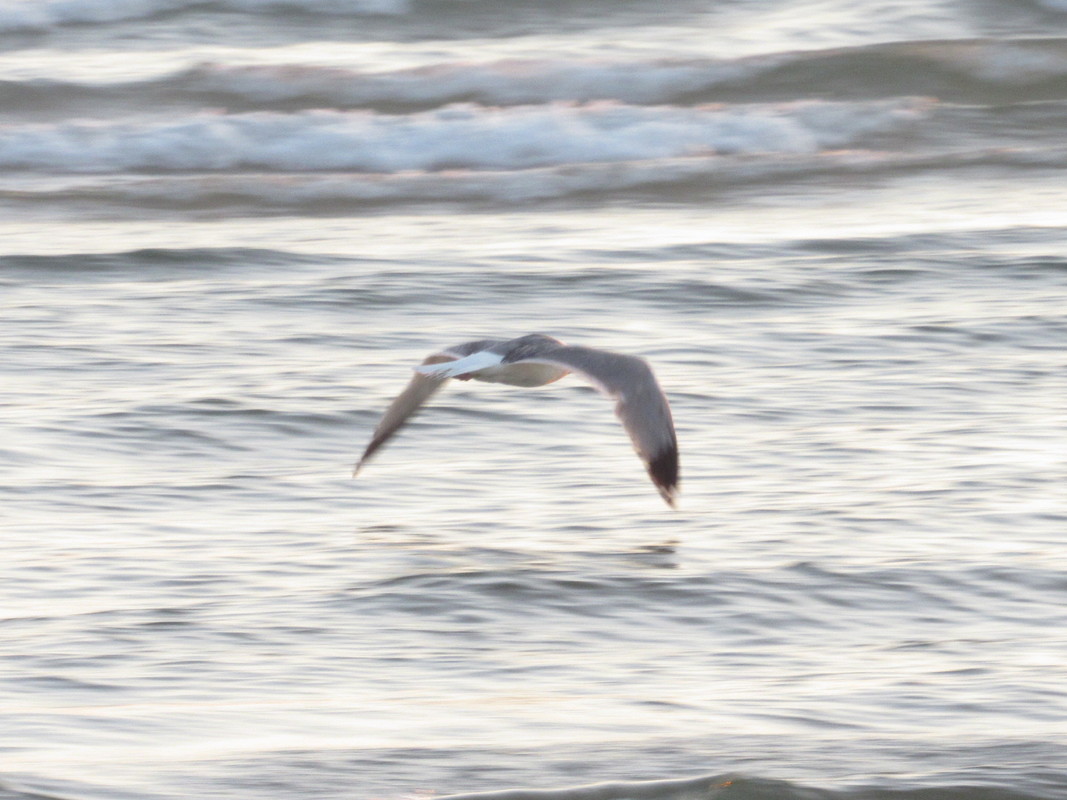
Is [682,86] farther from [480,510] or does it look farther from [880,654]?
[880,654]

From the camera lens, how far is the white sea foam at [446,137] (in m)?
13.7

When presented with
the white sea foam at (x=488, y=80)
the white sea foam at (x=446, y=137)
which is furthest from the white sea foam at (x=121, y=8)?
the white sea foam at (x=446, y=137)

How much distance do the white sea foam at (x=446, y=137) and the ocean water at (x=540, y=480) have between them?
0.09 metres

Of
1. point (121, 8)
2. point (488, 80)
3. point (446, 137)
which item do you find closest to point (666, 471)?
point (446, 137)

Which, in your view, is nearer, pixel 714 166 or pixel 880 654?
pixel 880 654

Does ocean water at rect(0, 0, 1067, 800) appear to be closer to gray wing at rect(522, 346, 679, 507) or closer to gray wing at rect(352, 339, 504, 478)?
gray wing at rect(352, 339, 504, 478)

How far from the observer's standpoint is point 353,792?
359 centimetres

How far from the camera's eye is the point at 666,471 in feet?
16.7

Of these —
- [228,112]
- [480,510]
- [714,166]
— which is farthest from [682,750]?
[228,112]

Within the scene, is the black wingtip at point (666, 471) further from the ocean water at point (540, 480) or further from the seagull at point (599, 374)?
the ocean water at point (540, 480)

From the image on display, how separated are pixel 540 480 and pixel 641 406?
76 cm

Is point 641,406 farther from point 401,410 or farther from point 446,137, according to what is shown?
point 446,137

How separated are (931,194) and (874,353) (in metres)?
4.44

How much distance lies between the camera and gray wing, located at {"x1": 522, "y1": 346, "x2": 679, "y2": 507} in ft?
16.7
